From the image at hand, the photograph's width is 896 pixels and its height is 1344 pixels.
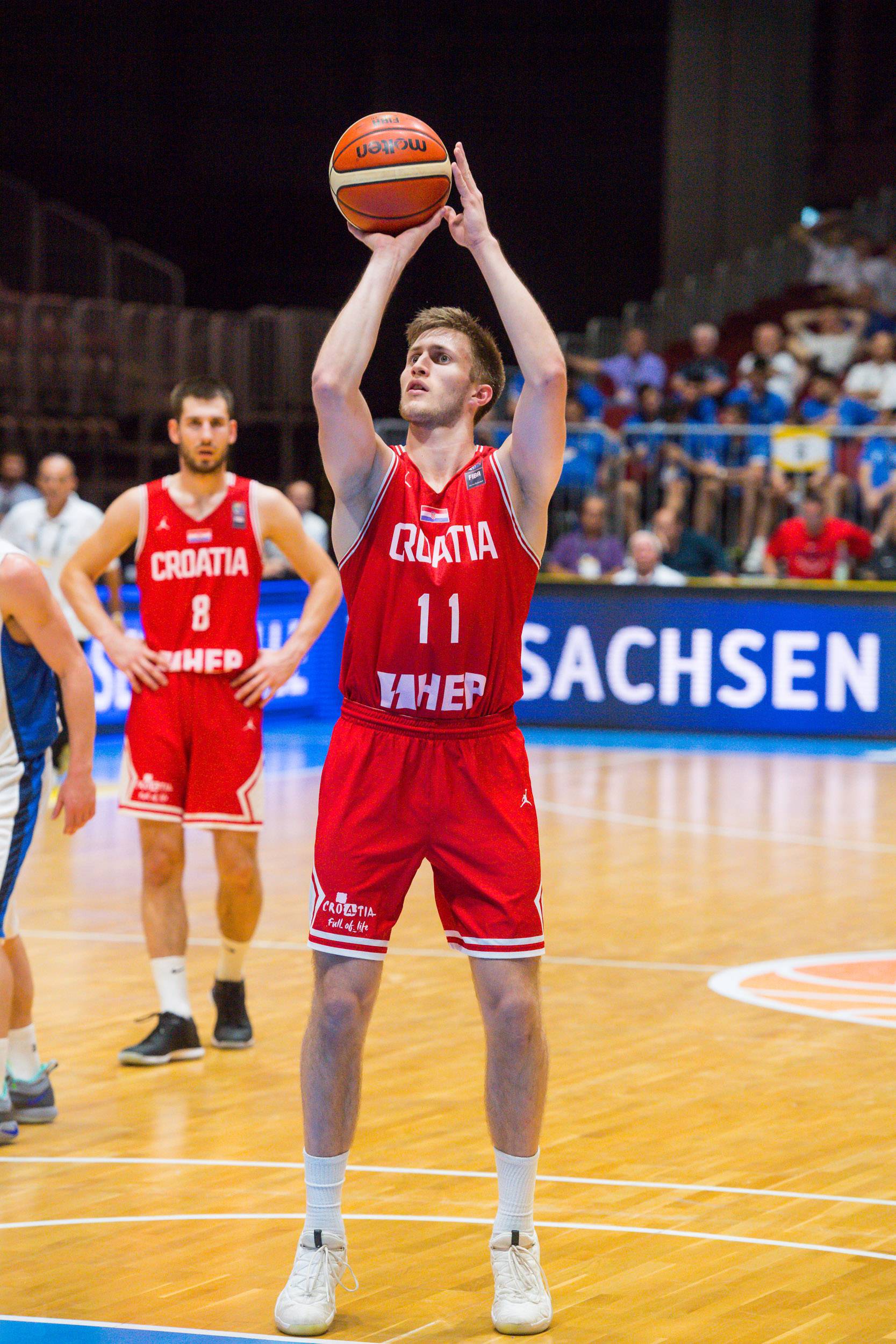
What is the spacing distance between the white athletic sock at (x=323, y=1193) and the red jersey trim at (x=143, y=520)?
2.91 metres

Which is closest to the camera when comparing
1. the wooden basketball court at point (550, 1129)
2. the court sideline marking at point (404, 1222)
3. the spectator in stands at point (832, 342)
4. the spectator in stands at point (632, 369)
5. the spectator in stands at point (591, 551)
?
the wooden basketball court at point (550, 1129)

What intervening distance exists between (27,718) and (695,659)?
33.5 feet

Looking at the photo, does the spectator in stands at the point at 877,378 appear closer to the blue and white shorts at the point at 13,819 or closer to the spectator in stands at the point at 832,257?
the spectator in stands at the point at 832,257

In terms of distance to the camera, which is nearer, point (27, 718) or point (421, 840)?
point (421, 840)

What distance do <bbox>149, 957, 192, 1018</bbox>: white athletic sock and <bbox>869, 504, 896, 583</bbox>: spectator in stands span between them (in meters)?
9.71

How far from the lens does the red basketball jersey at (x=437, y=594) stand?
166 inches

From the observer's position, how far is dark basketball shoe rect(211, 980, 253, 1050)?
6.59m

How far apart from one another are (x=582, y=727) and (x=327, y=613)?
881 centimetres

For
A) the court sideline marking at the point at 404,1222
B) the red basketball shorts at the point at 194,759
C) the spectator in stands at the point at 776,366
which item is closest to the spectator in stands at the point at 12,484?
the spectator in stands at the point at 776,366

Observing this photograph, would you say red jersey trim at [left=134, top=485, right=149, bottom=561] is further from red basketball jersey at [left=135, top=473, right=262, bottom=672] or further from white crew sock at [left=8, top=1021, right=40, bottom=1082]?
white crew sock at [left=8, top=1021, right=40, bottom=1082]

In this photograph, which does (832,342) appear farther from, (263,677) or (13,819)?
(13,819)

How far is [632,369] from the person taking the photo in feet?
63.3

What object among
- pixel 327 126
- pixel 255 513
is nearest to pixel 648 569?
pixel 255 513

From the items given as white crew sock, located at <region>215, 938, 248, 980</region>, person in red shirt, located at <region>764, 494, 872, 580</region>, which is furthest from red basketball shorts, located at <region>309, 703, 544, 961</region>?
person in red shirt, located at <region>764, 494, 872, 580</region>
